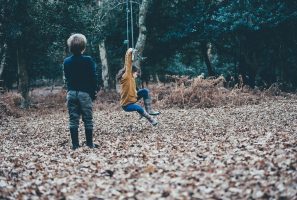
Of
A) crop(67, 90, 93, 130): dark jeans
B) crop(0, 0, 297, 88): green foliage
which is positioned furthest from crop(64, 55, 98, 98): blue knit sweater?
crop(0, 0, 297, 88): green foliage

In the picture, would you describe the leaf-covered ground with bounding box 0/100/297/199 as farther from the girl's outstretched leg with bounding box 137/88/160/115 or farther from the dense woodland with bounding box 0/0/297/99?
the dense woodland with bounding box 0/0/297/99

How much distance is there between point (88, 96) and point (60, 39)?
12.4m

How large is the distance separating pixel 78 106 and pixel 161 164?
2.47m

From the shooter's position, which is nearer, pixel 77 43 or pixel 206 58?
pixel 77 43

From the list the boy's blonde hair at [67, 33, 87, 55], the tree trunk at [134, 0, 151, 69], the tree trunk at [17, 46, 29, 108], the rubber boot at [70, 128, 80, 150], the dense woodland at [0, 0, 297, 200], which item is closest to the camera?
the dense woodland at [0, 0, 297, 200]

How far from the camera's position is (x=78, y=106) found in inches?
296

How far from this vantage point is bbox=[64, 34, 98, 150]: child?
7.24 m

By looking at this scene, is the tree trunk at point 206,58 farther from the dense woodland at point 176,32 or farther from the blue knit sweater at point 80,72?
the blue knit sweater at point 80,72

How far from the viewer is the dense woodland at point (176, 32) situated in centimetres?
1831

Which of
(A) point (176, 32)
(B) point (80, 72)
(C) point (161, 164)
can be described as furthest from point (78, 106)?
(A) point (176, 32)

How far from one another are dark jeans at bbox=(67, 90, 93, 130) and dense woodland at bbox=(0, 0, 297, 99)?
10904mm

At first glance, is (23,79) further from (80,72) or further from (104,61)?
(80,72)

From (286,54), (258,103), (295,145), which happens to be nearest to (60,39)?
(258,103)

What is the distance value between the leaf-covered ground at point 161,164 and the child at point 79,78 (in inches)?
32.3
